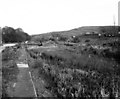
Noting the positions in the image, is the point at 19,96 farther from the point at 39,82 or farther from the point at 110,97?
the point at 110,97

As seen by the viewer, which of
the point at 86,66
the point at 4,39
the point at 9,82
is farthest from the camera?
the point at 4,39

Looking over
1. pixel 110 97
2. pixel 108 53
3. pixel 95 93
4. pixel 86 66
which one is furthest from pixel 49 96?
pixel 108 53

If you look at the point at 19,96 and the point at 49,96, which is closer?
the point at 19,96

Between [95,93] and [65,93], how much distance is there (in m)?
1.14

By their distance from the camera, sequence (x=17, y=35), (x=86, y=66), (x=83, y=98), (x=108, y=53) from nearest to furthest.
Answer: (x=83, y=98) → (x=86, y=66) → (x=108, y=53) → (x=17, y=35)

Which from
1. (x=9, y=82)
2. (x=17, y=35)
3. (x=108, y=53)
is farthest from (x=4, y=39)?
(x=9, y=82)

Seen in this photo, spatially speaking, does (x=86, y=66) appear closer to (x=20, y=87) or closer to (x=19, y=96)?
(x=20, y=87)

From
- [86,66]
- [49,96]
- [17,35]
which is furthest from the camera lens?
[17,35]

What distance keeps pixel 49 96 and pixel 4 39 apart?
82.1 meters

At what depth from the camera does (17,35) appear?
90250 millimetres

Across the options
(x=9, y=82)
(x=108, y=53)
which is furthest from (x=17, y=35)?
(x=9, y=82)

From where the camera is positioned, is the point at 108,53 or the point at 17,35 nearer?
the point at 108,53

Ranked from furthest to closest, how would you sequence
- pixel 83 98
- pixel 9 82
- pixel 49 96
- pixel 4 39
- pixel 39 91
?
1. pixel 4 39
2. pixel 9 82
3. pixel 39 91
4. pixel 49 96
5. pixel 83 98

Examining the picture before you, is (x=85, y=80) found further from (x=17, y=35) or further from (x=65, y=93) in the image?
(x=17, y=35)
